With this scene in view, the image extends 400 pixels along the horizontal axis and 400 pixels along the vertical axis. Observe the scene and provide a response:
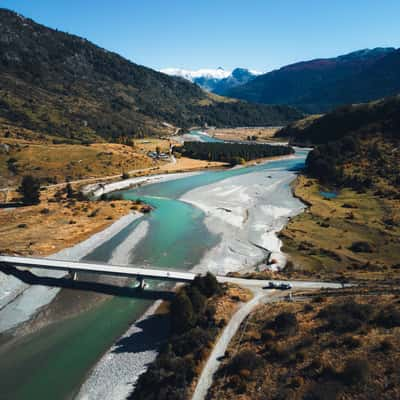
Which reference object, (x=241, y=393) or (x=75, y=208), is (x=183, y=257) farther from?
(x=75, y=208)

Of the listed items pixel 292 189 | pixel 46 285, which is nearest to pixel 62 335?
pixel 46 285

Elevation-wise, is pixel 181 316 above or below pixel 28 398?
above

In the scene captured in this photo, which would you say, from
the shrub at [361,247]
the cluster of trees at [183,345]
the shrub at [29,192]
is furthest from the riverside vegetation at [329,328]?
the shrub at [29,192]

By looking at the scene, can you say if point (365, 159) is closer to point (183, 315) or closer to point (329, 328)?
point (329, 328)

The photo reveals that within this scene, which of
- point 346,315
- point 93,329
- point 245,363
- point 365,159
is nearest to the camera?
point 245,363

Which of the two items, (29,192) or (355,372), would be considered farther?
(29,192)

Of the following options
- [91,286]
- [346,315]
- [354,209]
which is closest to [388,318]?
[346,315]

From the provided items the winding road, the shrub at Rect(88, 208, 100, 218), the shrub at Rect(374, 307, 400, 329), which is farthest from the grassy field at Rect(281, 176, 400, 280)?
the shrub at Rect(88, 208, 100, 218)
